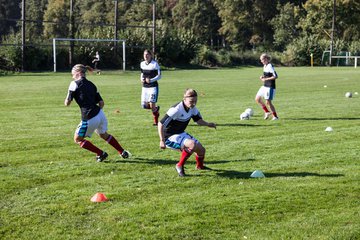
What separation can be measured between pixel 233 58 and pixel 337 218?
59363 mm

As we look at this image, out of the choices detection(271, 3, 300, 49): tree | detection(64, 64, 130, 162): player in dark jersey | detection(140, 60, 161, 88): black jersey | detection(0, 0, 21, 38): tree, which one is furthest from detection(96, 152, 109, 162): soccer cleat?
detection(0, 0, 21, 38): tree

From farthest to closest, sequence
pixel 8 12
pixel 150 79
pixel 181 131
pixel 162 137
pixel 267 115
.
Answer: pixel 8 12 < pixel 267 115 < pixel 150 79 < pixel 181 131 < pixel 162 137

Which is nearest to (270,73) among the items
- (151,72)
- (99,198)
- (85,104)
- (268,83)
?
A: (268,83)

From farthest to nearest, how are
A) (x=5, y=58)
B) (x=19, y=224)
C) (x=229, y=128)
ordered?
(x=5, y=58) → (x=229, y=128) → (x=19, y=224)

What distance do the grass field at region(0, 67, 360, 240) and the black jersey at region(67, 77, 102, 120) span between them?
876mm

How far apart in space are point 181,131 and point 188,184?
1.08 meters

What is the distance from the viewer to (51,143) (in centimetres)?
1112

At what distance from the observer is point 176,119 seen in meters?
8.30

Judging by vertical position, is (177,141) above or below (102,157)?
above

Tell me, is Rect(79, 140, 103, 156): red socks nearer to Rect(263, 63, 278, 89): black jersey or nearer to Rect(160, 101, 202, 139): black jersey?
Rect(160, 101, 202, 139): black jersey

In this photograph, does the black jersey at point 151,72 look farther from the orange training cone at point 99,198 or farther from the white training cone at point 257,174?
the orange training cone at point 99,198

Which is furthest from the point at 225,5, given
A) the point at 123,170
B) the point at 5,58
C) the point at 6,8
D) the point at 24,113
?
the point at 123,170

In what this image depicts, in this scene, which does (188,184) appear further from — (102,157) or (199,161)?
(102,157)

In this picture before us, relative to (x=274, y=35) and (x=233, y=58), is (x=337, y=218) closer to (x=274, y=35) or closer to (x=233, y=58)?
(x=233, y=58)
